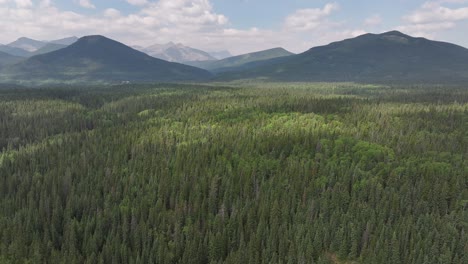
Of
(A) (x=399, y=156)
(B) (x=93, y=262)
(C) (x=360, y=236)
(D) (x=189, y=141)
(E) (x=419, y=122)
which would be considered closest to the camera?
(B) (x=93, y=262)

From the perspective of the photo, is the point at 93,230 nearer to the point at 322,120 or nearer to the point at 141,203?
the point at 141,203

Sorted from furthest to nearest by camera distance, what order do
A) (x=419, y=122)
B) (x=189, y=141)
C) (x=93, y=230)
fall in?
(x=419, y=122), (x=189, y=141), (x=93, y=230)

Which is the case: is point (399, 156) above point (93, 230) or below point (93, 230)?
above

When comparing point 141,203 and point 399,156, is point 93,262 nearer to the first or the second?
point 141,203

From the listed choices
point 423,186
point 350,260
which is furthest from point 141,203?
point 423,186

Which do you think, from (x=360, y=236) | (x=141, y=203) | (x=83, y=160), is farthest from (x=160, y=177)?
(x=360, y=236)

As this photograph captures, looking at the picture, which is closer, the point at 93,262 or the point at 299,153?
the point at 93,262
